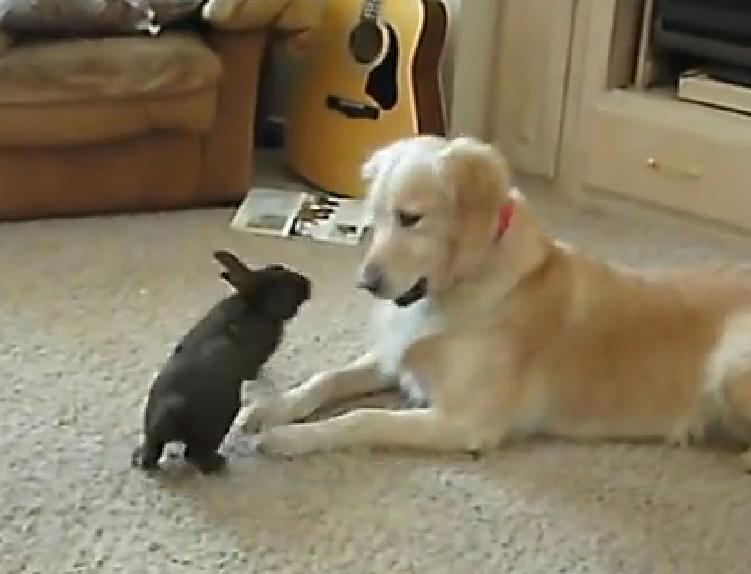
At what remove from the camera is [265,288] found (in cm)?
210

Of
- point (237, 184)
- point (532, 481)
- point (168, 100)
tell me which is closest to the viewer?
point (532, 481)

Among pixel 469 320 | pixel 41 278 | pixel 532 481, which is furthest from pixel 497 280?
pixel 41 278

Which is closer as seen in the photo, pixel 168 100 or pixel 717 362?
pixel 717 362

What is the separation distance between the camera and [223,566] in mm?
1810

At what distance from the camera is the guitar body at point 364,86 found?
3350 mm

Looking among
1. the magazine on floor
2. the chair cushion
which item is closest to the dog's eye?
the magazine on floor

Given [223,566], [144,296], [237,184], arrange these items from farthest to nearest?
[237,184] → [144,296] → [223,566]

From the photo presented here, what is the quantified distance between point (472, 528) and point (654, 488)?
349 millimetres

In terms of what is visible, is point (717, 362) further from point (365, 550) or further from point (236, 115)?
point (236, 115)

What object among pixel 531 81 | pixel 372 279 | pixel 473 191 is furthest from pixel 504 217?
pixel 531 81

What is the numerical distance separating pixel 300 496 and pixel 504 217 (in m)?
0.56

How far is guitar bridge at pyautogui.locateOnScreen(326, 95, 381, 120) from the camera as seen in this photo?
3.42 meters

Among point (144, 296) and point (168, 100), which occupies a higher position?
point (168, 100)

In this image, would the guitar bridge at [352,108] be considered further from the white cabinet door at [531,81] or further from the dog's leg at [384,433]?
the dog's leg at [384,433]
